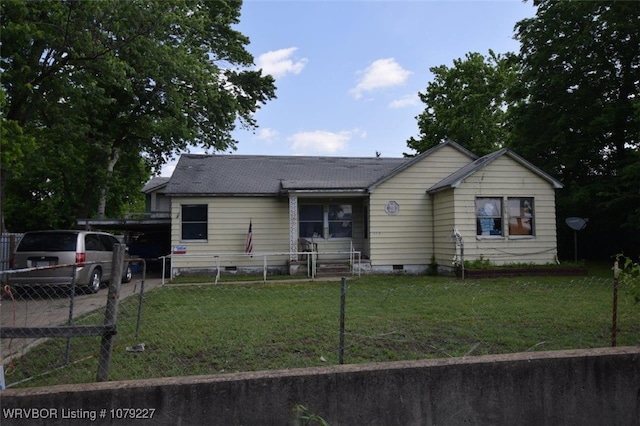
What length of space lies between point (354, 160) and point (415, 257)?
18.4 ft

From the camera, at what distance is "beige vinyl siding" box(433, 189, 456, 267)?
47.8 ft

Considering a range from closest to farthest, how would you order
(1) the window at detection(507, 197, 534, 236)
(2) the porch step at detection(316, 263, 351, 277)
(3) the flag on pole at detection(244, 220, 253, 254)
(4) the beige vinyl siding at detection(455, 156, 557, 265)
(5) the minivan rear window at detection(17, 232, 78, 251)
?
(5) the minivan rear window at detection(17, 232, 78, 251) < (4) the beige vinyl siding at detection(455, 156, 557, 265) < (1) the window at detection(507, 197, 534, 236) < (2) the porch step at detection(316, 263, 351, 277) < (3) the flag on pole at detection(244, 220, 253, 254)

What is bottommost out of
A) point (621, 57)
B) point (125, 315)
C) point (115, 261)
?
point (125, 315)

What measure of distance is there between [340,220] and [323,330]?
1052 centimetres

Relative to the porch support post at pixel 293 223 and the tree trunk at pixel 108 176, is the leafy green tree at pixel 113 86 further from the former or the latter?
the porch support post at pixel 293 223

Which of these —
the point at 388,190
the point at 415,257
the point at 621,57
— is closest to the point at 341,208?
the point at 388,190

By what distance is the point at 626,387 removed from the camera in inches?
157

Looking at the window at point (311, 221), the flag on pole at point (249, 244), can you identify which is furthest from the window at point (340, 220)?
the flag on pole at point (249, 244)

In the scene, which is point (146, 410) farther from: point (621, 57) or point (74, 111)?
point (621, 57)

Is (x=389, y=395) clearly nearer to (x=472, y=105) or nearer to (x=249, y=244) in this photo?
(x=249, y=244)

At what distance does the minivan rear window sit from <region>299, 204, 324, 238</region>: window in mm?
7727

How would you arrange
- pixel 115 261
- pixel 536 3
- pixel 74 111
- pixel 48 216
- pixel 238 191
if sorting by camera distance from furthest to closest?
pixel 48 216 → pixel 536 3 → pixel 238 191 → pixel 74 111 → pixel 115 261

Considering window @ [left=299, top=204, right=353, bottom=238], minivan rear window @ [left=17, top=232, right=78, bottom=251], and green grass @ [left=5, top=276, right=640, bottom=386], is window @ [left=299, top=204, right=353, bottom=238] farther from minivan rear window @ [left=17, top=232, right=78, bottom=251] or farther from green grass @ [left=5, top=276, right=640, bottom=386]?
minivan rear window @ [left=17, top=232, right=78, bottom=251]

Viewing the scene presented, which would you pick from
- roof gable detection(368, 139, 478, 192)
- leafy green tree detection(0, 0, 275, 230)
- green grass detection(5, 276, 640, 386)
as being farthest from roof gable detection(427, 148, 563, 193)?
leafy green tree detection(0, 0, 275, 230)
